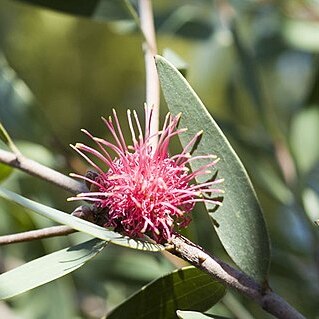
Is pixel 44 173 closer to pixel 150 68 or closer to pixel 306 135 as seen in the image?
pixel 150 68

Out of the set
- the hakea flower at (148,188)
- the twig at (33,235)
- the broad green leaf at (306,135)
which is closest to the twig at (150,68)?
the hakea flower at (148,188)

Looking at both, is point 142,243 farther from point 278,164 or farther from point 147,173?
point 278,164

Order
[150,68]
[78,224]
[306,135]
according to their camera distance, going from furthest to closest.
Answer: [306,135], [150,68], [78,224]

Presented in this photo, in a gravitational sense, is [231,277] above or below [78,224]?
below

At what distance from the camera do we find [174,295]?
0.85 meters

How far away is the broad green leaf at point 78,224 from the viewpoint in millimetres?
724

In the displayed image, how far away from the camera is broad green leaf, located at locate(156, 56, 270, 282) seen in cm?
82

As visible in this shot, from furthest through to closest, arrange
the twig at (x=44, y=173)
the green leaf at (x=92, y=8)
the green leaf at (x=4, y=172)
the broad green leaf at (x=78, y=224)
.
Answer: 1. the green leaf at (x=92, y=8)
2. the green leaf at (x=4, y=172)
3. the twig at (x=44, y=173)
4. the broad green leaf at (x=78, y=224)

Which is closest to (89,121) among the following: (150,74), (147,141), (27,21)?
(27,21)

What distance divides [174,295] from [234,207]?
4.4 inches

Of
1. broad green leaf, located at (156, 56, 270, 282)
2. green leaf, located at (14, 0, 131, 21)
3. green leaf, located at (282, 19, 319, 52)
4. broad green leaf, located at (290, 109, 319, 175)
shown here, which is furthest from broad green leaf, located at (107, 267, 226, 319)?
green leaf, located at (282, 19, 319, 52)

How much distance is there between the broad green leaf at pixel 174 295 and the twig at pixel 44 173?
0.42 ft

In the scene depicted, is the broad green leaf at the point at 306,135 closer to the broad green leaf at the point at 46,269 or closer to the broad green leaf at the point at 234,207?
the broad green leaf at the point at 234,207

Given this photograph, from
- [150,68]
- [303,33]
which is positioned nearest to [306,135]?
[303,33]
